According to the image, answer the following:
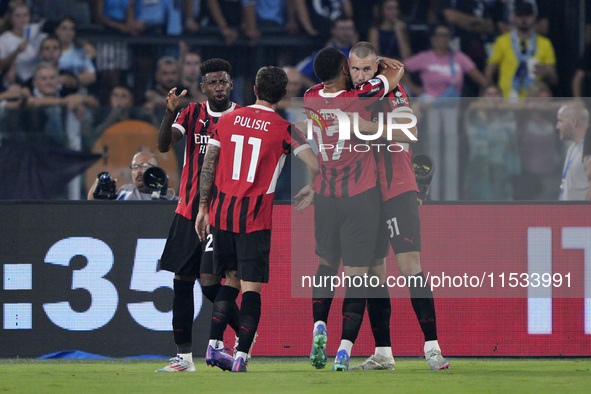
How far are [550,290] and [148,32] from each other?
596cm

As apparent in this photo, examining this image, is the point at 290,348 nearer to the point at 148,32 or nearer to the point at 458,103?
the point at 458,103

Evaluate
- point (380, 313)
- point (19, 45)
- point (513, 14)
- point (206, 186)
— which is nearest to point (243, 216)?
point (206, 186)

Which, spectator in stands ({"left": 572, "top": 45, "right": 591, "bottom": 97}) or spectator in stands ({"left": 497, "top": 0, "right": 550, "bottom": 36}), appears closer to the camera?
spectator in stands ({"left": 572, "top": 45, "right": 591, "bottom": 97})

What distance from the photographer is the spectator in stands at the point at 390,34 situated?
35.7ft

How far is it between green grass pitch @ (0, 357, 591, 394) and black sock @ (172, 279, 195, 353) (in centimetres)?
22

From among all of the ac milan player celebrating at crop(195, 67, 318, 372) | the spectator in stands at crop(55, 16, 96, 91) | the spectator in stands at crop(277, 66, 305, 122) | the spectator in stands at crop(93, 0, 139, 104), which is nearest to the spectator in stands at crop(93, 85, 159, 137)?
the spectator in stands at crop(93, 0, 139, 104)

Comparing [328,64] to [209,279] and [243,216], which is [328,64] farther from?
[209,279]

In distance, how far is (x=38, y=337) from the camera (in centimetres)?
693

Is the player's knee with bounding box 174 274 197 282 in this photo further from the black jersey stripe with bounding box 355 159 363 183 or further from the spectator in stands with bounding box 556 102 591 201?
the spectator in stands with bounding box 556 102 591 201

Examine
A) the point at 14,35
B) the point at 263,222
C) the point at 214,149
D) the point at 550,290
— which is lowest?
the point at 550,290

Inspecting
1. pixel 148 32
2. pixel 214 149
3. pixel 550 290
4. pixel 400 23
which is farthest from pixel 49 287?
pixel 400 23

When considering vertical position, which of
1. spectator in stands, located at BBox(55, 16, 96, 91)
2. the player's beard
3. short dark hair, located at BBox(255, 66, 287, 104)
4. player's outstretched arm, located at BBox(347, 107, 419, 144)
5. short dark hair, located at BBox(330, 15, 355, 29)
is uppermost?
short dark hair, located at BBox(330, 15, 355, 29)

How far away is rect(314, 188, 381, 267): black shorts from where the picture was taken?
5566 mm

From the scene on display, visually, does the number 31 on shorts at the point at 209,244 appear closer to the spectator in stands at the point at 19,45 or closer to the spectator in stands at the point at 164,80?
the spectator in stands at the point at 164,80
